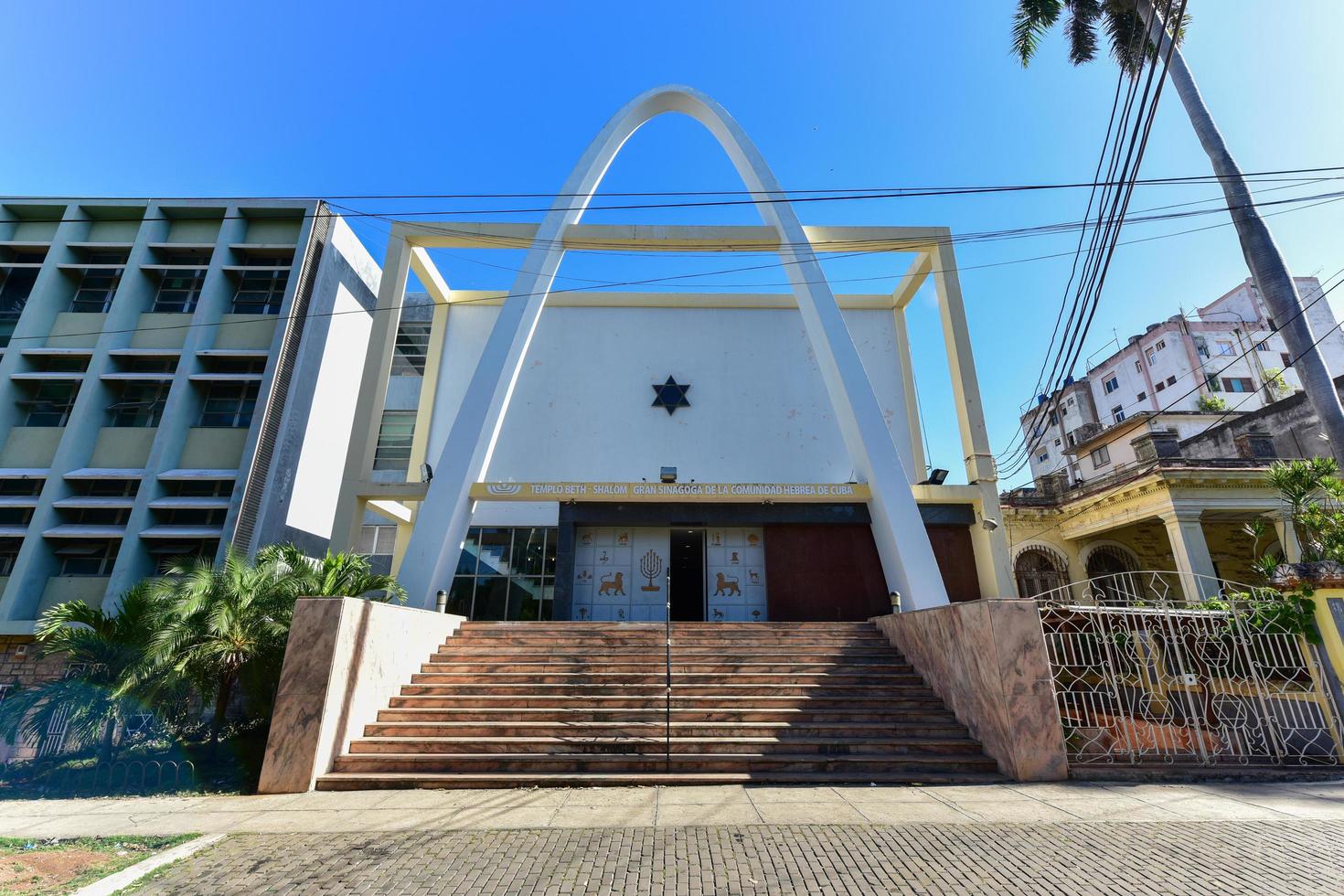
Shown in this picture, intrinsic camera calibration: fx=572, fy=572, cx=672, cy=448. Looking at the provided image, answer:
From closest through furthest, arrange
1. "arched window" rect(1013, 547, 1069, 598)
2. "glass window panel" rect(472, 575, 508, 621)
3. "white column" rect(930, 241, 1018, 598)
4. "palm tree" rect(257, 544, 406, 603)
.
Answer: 1. "palm tree" rect(257, 544, 406, 603)
2. "white column" rect(930, 241, 1018, 598)
3. "glass window panel" rect(472, 575, 508, 621)
4. "arched window" rect(1013, 547, 1069, 598)

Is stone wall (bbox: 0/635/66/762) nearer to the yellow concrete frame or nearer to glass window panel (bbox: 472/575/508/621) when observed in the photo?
the yellow concrete frame

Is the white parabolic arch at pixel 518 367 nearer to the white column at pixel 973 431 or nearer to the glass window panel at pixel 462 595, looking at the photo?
the white column at pixel 973 431

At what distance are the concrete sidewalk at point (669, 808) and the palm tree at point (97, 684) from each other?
153 centimetres

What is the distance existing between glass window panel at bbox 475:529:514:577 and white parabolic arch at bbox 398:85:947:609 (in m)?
2.78

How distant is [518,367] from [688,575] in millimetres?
7774

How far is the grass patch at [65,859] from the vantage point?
4.00 metres

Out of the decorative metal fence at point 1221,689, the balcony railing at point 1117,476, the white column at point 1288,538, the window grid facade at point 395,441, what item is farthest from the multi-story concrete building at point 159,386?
the white column at point 1288,538

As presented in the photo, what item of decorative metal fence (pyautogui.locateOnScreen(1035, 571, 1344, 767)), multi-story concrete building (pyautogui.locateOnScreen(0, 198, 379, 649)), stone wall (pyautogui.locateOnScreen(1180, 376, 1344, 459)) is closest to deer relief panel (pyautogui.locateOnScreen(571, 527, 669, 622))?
multi-story concrete building (pyautogui.locateOnScreen(0, 198, 379, 649))

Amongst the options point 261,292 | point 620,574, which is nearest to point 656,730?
point 620,574

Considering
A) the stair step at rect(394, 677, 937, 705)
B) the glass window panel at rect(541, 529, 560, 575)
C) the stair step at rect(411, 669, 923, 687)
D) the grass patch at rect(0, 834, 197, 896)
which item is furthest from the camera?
the glass window panel at rect(541, 529, 560, 575)

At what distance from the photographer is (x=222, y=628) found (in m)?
8.03

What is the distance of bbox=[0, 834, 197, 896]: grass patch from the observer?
4.00 metres

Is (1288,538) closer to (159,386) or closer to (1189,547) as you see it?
(1189,547)

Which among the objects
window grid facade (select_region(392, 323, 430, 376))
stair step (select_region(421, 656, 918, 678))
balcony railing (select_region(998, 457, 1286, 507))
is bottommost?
stair step (select_region(421, 656, 918, 678))
